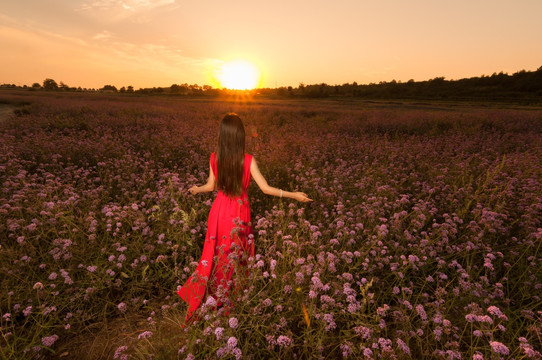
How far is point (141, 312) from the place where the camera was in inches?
120

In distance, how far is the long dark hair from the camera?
3.15 meters

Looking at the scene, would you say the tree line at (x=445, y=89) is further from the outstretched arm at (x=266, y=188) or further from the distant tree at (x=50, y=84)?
the outstretched arm at (x=266, y=188)

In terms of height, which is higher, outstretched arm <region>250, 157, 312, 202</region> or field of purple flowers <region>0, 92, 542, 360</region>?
outstretched arm <region>250, 157, 312, 202</region>

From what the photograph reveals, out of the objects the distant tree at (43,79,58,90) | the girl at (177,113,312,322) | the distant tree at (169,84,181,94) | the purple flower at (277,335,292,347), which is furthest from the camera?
the distant tree at (169,84,181,94)

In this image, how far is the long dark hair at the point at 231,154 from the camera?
124 inches

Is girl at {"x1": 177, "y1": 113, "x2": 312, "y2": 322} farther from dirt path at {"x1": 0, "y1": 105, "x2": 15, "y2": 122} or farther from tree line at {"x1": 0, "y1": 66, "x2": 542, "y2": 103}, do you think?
tree line at {"x1": 0, "y1": 66, "x2": 542, "y2": 103}

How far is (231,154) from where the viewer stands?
3191mm

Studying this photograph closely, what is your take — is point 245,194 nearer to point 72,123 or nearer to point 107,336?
point 107,336

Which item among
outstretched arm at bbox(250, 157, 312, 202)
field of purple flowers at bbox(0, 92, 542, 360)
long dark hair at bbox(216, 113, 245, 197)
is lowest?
field of purple flowers at bbox(0, 92, 542, 360)

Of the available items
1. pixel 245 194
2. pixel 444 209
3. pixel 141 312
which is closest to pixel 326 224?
pixel 245 194

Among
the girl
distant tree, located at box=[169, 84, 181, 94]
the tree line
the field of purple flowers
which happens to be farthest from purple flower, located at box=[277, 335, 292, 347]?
distant tree, located at box=[169, 84, 181, 94]

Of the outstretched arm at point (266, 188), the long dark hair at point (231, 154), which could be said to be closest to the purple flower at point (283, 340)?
the outstretched arm at point (266, 188)

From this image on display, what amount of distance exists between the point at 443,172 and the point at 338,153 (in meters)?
2.56

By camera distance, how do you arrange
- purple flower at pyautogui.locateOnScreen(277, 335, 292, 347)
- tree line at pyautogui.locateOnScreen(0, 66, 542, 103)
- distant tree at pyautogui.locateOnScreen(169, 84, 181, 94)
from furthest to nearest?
distant tree at pyautogui.locateOnScreen(169, 84, 181, 94), tree line at pyautogui.locateOnScreen(0, 66, 542, 103), purple flower at pyautogui.locateOnScreen(277, 335, 292, 347)
